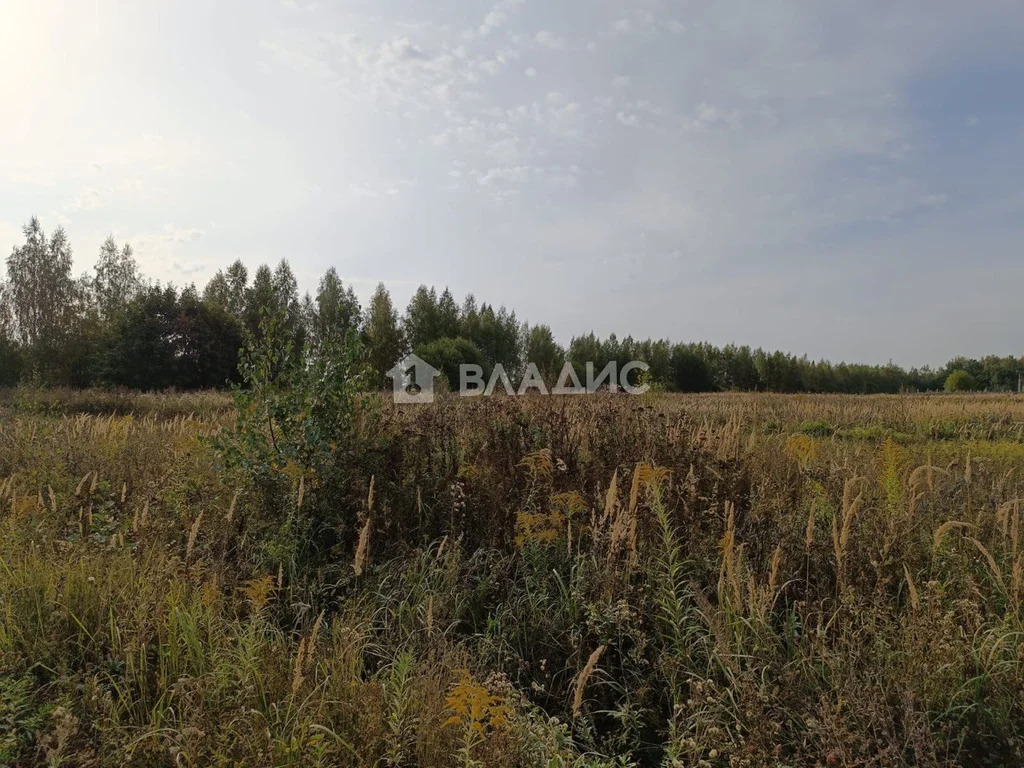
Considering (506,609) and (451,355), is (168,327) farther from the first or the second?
(506,609)

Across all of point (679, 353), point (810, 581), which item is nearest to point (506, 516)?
point (810, 581)

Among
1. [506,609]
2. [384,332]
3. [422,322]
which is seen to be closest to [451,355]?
[384,332]

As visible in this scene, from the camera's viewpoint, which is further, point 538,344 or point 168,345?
point 538,344

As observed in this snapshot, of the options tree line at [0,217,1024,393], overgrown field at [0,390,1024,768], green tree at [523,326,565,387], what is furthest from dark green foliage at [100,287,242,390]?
overgrown field at [0,390,1024,768]

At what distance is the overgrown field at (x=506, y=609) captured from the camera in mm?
2160

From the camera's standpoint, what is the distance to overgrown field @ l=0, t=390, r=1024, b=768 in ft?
7.09

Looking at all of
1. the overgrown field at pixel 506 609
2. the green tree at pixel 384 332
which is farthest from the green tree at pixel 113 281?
the overgrown field at pixel 506 609

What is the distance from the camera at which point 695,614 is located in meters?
2.96

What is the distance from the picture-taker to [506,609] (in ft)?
10.8

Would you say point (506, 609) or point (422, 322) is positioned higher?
point (422, 322)

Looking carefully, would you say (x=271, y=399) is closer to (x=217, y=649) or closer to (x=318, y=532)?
(x=318, y=532)

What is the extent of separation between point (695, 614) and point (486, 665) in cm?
114

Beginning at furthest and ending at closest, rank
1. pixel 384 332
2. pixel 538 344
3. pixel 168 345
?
pixel 538 344
pixel 384 332
pixel 168 345

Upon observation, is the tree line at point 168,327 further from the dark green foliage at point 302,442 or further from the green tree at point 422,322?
the dark green foliage at point 302,442
